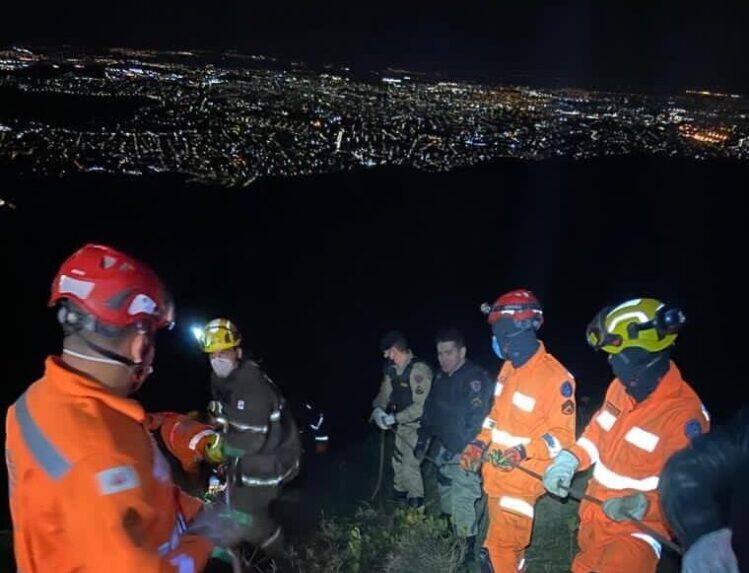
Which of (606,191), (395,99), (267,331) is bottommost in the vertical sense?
(267,331)

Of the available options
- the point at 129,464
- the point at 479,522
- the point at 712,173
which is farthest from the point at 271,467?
the point at 712,173

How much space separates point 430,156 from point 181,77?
1889 cm

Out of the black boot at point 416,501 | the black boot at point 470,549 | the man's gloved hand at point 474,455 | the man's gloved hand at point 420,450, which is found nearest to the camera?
the man's gloved hand at point 474,455

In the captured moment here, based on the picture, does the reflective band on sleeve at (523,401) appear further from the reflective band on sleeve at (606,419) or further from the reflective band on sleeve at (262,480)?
the reflective band on sleeve at (262,480)

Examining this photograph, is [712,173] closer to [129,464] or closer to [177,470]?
[177,470]

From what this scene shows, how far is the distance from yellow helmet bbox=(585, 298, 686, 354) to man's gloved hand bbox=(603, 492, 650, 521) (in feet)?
2.27

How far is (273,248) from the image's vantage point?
43.9 metres

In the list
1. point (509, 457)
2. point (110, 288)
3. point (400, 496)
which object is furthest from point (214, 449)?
point (400, 496)

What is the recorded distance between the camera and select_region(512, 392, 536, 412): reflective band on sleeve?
448 cm

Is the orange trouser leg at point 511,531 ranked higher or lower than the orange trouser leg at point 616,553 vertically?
lower

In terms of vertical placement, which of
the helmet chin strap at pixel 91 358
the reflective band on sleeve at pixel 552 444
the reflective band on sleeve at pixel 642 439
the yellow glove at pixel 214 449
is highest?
the helmet chin strap at pixel 91 358

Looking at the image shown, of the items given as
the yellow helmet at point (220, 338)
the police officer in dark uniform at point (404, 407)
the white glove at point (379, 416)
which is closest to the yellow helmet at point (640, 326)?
the yellow helmet at point (220, 338)

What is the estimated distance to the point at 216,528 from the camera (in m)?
2.63

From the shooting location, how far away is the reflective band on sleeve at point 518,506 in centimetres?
453
